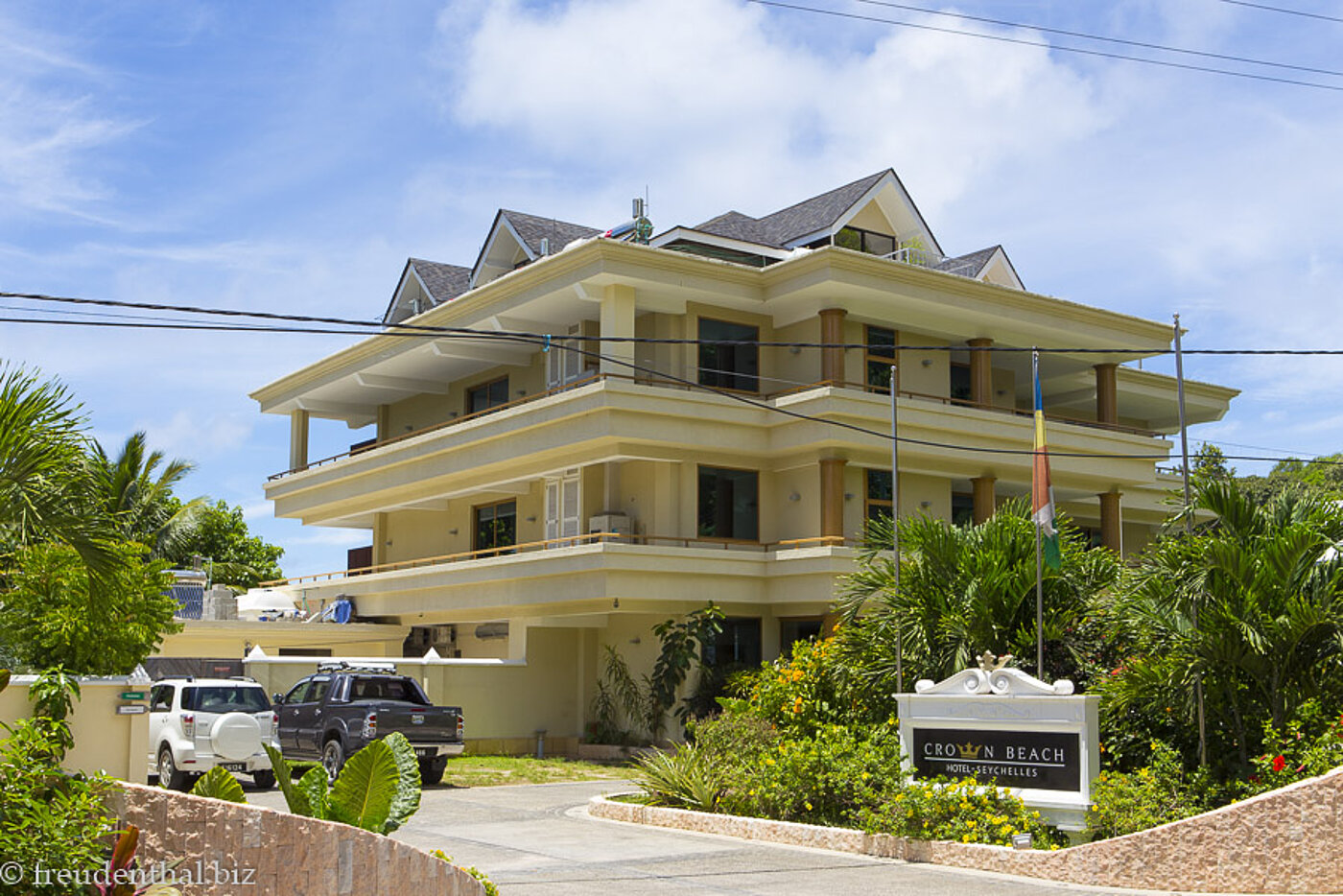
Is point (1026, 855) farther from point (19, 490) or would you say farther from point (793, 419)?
point (793, 419)

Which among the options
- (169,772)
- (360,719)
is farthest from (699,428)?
(169,772)

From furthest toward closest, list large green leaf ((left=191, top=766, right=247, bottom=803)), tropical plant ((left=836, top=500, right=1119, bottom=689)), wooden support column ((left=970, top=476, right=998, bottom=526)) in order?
wooden support column ((left=970, top=476, right=998, bottom=526)) → tropical plant ((left=836, top=500, right=1119, bottom=689)) → large green leaf ((left=191, top=766, right=247, bottom=803))

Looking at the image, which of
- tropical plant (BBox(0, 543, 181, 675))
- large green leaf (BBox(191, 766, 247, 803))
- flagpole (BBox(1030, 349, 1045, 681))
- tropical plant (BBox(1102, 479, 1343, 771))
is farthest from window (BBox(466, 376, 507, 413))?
large green leaf (BBox(191, 766, 247, 803))

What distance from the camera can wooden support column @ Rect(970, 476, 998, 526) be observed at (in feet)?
117

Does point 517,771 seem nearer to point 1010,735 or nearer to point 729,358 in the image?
point 729,358

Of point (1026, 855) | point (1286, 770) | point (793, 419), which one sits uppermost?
point (793, 419)

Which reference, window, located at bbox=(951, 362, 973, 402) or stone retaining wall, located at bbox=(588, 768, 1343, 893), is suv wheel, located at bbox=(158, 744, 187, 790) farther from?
window, located at bbox=(951, 362, 973, 402)

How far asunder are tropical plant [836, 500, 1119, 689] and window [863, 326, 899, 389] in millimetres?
15718

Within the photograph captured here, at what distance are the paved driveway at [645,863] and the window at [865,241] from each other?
20.0 metres

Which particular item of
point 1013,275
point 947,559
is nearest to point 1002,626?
point 947,559

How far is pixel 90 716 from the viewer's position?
11.7m

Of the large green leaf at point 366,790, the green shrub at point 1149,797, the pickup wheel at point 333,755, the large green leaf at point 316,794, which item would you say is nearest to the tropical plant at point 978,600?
the green shrub at point 1149,797

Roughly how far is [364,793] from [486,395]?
3055 cm

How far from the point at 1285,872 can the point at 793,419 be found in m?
20.4
